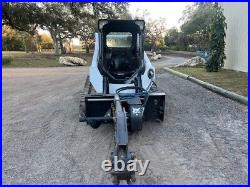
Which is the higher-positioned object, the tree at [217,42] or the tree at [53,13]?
the tree at [53,13]

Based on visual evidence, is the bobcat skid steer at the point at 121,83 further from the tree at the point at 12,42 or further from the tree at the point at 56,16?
the tree at the point at 12,42

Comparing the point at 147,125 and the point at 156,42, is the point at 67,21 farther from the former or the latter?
the point at 147,125

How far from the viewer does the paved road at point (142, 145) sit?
14.4 ft

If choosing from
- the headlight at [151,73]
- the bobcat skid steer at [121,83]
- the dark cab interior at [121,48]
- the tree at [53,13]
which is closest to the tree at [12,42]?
the tree at [53,13]

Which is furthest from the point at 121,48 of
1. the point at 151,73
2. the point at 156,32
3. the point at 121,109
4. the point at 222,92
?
the point at 156,32

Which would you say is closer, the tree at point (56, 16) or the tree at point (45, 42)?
the tree at point (56, 16)

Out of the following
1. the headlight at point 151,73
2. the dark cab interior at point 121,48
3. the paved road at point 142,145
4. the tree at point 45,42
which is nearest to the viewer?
the paved road at point 142,145

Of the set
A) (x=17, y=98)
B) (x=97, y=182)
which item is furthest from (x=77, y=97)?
(x=97, y=182)

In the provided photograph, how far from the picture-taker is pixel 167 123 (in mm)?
6707

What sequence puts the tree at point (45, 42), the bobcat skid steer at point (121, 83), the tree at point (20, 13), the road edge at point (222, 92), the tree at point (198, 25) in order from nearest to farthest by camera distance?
1. the bobcat skid steer at point (121, 83)
2. the road edge at point (222, 92)
3. the tree at point (20, 13)
4. the tree at point (198, 25)
5. the tree at point (45, 42)

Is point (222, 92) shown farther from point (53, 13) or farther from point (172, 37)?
point (172, 37)

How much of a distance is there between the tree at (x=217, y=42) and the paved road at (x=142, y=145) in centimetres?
767

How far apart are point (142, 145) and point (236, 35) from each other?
463 inches

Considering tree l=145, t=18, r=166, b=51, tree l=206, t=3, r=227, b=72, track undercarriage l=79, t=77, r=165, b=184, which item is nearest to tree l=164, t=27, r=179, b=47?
tree l=145, t=18, r=166, b=51
